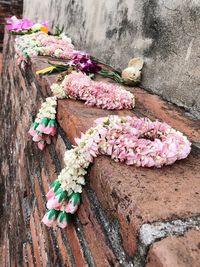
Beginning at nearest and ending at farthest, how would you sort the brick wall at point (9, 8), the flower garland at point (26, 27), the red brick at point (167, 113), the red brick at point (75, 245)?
the red brick at point (75, 245) < the red brick at point (167, 113) < the flower garland at point (26, 27) < the brick wall at point (9, 8)

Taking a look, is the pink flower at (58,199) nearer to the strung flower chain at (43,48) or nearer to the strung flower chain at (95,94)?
the strung flower chain at (95,94)

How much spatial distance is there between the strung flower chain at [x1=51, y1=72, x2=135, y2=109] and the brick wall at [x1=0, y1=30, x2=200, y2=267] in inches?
1.8

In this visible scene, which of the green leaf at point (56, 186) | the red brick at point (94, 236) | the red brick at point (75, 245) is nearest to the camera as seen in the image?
the red brick at point (94, 236)

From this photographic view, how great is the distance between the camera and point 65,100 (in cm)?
158

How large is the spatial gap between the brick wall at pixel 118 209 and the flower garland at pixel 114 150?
0.11ft

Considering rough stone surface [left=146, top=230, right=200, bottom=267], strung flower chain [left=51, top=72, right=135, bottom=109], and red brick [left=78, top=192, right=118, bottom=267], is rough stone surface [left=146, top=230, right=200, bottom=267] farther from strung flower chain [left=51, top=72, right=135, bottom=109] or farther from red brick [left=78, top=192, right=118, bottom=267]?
strung flower chain [left=51, top=72, right=135, bottom=109]

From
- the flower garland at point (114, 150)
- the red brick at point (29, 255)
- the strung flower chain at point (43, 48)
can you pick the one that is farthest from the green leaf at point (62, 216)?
the strung flower chain at point (43, 48)

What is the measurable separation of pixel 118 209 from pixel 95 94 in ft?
2.70

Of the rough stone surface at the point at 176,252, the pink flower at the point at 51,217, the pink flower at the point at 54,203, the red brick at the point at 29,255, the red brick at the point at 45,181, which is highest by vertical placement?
the rough stone surface at the point at 176,252

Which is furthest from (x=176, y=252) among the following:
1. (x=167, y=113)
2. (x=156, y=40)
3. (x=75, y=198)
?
(x=156, y=40)

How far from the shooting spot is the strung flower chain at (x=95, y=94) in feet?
5.04

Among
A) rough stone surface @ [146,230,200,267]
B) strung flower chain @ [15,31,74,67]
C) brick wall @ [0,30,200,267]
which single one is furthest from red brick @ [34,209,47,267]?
strung flower chain @ [15,31,74,67]

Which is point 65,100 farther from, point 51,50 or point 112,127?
point 51,50

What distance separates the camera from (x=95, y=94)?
1.57 m
